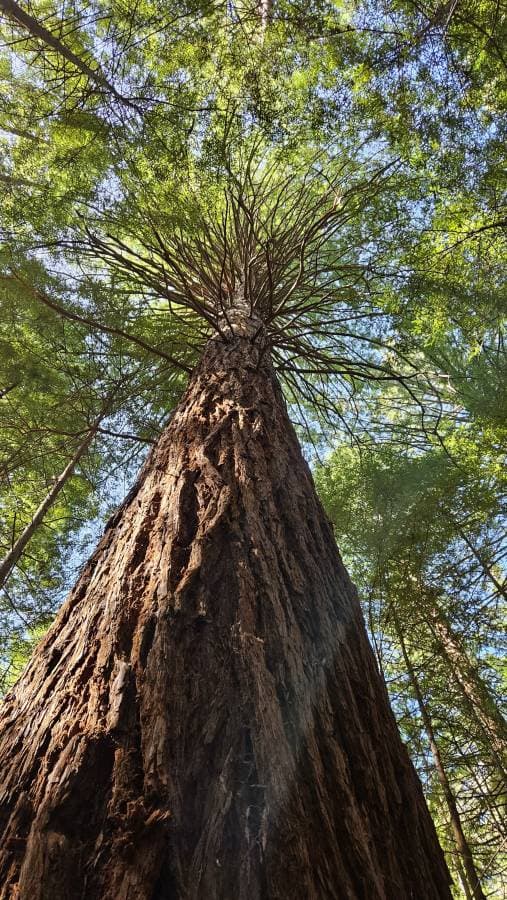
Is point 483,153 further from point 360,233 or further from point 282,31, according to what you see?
point 282,31

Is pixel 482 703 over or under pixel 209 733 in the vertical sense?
over

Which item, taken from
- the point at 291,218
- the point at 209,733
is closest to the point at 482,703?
the point at 209,733

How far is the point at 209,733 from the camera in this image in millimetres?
979

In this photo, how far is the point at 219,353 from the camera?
2.85 metres

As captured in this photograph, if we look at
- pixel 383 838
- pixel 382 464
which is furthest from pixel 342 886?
pixel 382 464

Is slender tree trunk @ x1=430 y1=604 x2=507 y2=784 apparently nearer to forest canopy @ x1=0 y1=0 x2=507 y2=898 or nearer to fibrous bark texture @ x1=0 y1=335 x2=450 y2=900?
forest canopy @ x1=0 y1=0 x2=507 y2=898

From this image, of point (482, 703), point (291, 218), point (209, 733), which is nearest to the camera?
point (209, 733)

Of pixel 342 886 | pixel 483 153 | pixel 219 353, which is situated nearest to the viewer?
pixel 342 886

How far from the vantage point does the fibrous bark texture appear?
823 millimetres

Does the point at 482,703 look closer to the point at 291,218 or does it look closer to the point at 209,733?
the point at 209,733

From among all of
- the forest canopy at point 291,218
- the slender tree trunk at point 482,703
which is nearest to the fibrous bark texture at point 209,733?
the forest canopy at point 291,218

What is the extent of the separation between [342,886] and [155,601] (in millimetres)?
672

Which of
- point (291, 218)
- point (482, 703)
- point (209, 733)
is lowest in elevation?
point (209, 733)

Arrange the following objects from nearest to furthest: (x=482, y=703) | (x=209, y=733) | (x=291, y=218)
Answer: (x=209, y=733)
(x=482, y=703)
(x=291, y=218)
